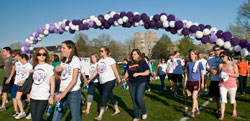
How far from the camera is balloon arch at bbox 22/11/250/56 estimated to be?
22.2 ft

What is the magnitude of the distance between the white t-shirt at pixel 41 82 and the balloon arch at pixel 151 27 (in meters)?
5.74

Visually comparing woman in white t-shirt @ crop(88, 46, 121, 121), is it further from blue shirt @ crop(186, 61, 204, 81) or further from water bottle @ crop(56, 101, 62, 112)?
blue shirt @ crop(186, 61, 204, 81)

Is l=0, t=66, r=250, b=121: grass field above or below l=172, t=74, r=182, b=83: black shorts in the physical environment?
below

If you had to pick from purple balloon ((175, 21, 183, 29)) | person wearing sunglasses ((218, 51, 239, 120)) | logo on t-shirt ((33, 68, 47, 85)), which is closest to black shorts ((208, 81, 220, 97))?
person wearing sunglasses ((218, 51, 239, 120))

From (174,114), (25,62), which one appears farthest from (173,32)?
(25,62)

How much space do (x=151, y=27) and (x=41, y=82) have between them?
19.9ft

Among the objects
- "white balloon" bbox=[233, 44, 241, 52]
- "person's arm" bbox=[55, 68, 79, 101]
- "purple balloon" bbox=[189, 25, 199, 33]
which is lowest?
"person's arm" bbox=[55, 68, 79, 101]

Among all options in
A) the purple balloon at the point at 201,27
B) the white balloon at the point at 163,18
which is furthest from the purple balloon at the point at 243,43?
the white balloon at the point at 163,18

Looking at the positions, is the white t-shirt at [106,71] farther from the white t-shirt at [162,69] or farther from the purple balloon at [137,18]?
the white t-shirt at [162,69]

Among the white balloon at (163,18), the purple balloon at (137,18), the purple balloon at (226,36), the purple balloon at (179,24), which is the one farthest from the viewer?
the purple balloon at (137,18)

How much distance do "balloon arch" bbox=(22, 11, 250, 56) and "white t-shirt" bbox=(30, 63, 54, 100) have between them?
5.74m

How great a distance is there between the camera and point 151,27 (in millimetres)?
8773

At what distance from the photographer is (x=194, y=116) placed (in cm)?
570

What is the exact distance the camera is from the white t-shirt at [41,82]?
367cm
